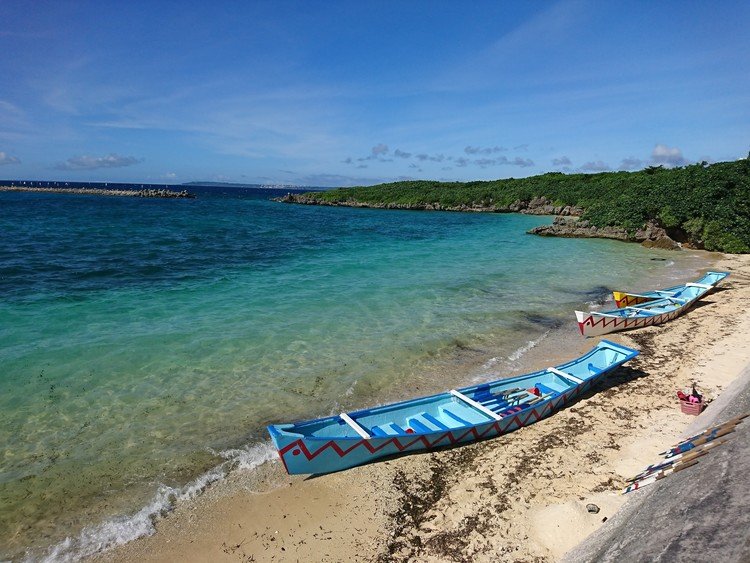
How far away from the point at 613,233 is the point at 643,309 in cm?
2916

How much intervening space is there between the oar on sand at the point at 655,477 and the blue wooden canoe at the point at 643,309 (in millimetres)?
8591

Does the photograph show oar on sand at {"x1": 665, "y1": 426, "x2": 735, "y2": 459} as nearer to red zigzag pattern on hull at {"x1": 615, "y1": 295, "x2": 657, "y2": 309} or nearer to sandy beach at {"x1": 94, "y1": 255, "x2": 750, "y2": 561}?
sandy beach at {"x1": 94, "y1": 255, "x2": 750, "y2": 561}

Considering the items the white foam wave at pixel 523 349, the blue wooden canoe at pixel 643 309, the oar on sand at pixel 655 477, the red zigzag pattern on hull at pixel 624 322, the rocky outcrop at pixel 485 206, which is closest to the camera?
the oar on sand at pixel 655 477

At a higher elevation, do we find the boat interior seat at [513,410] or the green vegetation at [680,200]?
the green vegetation at [680,200]

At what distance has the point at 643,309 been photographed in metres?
18.2

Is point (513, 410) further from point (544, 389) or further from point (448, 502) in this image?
point (448, 502)

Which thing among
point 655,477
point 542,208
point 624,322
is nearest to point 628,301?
point 624,322

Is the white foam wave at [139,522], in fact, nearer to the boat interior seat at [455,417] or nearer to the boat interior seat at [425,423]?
the boat interior seat at [425,423]

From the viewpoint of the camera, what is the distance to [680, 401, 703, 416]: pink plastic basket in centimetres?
1028

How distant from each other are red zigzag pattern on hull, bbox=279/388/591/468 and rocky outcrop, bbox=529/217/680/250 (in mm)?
32923

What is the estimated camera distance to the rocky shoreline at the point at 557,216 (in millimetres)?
39062

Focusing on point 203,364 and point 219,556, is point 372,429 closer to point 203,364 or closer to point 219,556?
point 219,556

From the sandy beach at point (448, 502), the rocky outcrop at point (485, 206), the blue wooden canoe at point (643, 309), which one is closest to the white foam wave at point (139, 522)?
the sandy beach at point (448, 502)

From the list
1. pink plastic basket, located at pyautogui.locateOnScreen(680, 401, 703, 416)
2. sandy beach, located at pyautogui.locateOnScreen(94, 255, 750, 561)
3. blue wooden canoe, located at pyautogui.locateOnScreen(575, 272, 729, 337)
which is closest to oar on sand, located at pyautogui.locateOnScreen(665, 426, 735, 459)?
Answer: sandy beach, located at pyautogui.locateOnScreen(94, 255, 750, 561)
